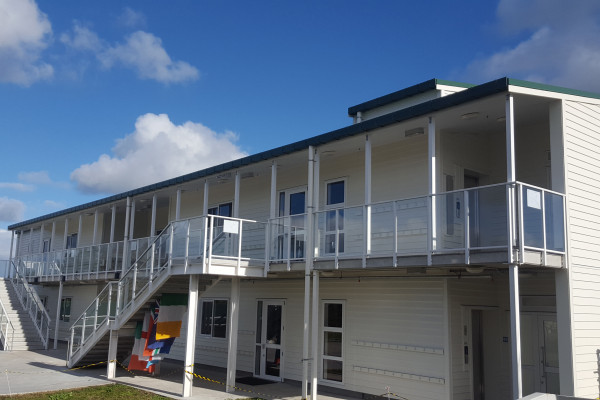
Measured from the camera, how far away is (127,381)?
15430 mm

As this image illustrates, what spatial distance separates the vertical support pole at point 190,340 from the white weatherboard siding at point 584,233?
8.49 meters

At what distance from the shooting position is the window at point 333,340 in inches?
571

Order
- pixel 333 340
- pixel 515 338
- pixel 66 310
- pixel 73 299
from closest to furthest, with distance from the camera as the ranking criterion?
pixel 515 338, pixel 333 340, pixel 73 299, pixel 66 310

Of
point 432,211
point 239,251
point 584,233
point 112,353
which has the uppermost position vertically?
point 432,211

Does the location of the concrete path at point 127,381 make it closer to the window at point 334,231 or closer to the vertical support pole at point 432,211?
the window at point 334,231

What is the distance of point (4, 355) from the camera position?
21328 millimetres

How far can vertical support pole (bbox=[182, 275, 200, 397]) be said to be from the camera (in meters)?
13.5

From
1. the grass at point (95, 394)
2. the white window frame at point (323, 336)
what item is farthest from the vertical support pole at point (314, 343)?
the grass at point (95, 394)

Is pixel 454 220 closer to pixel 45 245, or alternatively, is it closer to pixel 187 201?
pixel 187 201

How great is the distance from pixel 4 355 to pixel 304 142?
15262 mm

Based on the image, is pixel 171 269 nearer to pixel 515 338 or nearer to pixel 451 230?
pixel 451 230

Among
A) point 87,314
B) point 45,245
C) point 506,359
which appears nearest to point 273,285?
point 87,314

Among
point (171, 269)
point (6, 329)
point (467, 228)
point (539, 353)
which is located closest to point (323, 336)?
point (171, 269)

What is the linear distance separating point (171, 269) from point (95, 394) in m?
3.44
